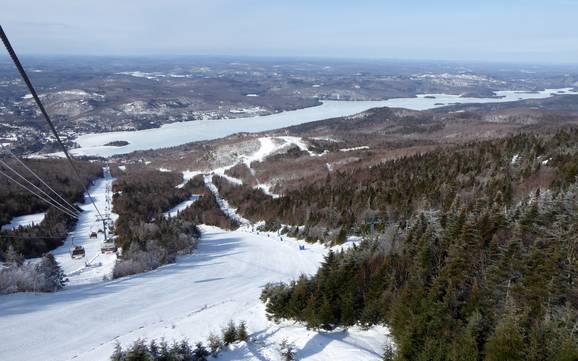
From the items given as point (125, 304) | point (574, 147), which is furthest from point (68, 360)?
point (574, 147)

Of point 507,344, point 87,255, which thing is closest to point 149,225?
point 87,255

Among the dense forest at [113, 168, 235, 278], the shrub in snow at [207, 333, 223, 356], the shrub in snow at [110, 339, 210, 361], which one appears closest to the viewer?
the shrub in snow at [110, 339, 210, 361]

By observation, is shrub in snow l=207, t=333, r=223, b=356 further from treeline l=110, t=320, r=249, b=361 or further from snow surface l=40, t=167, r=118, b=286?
snow surface l=40, t=167, r=118, b=286

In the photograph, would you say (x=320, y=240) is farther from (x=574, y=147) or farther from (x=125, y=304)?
(x=574, y=147)

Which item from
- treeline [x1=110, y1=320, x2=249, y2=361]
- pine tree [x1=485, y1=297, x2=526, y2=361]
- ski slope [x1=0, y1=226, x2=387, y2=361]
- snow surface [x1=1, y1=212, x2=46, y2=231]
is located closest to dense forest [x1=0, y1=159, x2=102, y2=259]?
snow surface [x1=1, y1=212, x2=46, y2=231]

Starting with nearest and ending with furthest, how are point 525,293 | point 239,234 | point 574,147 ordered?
point 525,293, point 574,147, point 239,234
